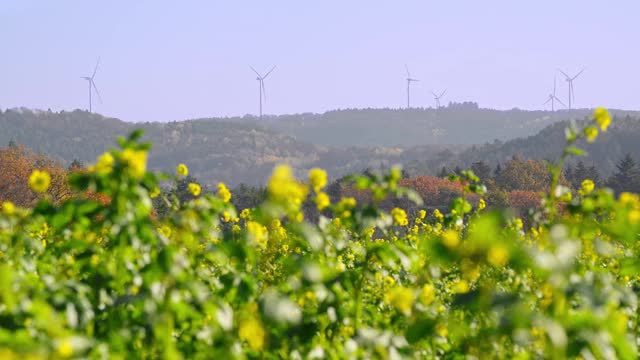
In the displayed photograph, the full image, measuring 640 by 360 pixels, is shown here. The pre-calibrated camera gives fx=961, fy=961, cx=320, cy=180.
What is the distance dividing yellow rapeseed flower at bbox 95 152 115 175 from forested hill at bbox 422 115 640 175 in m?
113

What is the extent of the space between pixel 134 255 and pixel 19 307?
86 centimetres

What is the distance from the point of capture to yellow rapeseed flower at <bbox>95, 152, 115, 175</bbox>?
13.1 ft

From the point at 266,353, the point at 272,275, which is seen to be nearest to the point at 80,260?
the point at 266,353

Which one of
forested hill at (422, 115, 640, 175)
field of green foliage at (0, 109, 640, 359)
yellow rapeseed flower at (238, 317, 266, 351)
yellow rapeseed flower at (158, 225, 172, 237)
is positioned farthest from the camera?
forested hill at (422, 115, 640, 175)

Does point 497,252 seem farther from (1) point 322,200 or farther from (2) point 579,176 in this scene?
(2) point 579,176

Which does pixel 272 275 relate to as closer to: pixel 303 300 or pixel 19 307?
pixel 303 300

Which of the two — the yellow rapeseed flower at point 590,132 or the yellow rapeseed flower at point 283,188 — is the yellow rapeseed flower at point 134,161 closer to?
the yellow rapeseed flower at point 283,188

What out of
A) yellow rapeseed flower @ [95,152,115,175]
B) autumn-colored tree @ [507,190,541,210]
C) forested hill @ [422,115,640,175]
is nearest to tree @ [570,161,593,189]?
autumn-colored tree @ [507,190,541,210]

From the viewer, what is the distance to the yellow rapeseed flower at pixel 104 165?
3986 millimetres

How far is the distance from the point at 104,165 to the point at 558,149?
13707cm

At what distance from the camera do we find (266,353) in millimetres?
4500

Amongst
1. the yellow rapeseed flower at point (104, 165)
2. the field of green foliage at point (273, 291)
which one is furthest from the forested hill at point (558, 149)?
the yellow rapeseed flower at point (104, 165)

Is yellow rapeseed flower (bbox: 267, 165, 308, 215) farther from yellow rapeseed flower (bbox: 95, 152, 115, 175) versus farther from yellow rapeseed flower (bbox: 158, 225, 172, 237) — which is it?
yellow rapeseed flower (bbox: 158, 225, 172, 237)

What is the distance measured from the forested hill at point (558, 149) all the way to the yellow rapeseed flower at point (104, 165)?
113 metres
